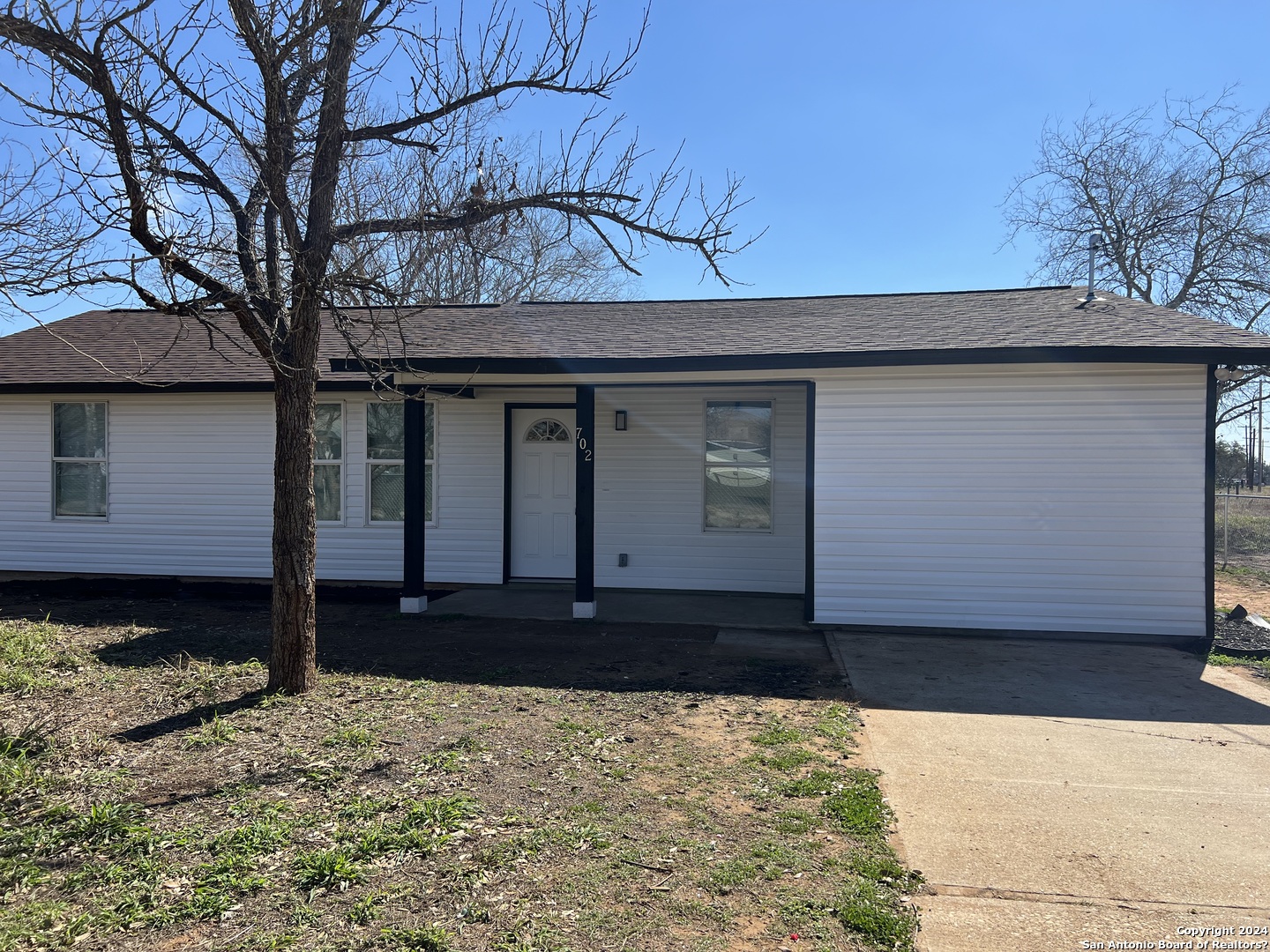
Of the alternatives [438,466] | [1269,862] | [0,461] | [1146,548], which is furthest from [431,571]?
[1269,862]

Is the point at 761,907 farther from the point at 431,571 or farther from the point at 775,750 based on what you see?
the point at 431,571

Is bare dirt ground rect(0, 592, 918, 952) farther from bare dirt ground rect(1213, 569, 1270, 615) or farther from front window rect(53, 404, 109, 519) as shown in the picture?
bare dirt ground rect(1213, 569, 1270, 615)

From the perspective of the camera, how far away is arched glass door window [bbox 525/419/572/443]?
36.8ft

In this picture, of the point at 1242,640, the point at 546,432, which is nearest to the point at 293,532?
the point at 546,432

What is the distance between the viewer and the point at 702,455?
35.6ft

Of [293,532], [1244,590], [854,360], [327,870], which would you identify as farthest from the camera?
[1244,590]

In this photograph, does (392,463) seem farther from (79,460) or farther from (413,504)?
(79,460)

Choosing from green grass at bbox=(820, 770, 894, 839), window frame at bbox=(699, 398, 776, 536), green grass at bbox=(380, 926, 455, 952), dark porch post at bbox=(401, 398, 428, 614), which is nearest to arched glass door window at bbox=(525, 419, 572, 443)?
window frame at bbox=(699, 398, 776, 536)

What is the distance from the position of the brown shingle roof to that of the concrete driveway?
2959 millimetres

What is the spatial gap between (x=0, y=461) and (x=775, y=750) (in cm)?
1205

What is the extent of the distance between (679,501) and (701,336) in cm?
230

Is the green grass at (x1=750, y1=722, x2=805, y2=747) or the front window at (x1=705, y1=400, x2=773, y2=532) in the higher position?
the front window at (x1=705, y1=400, x2=773, y2=532)

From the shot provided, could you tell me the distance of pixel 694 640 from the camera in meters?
8.01

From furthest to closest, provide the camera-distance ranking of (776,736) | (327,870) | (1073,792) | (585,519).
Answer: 1. (585,519)
2. (776,736)
3. (1073,792)
4. (327,870)
